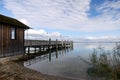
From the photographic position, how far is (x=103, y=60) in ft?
41.4

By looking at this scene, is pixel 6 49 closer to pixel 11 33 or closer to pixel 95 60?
pixel 11 33

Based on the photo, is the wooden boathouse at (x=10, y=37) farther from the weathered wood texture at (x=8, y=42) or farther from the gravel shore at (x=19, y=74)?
the gravel shore at (x=19, y=74)

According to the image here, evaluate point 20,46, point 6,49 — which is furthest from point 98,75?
point 20,46

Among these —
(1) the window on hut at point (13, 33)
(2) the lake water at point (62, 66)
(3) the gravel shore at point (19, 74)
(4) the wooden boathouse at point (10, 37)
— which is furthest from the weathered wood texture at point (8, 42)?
(3) the gravel shore at point (19, 74)

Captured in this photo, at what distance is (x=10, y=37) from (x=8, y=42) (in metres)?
0.69

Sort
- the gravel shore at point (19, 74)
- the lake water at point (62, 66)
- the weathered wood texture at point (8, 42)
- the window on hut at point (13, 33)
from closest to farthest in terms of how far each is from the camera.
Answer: the gravel shore at point (19, 74), the lake water at point (62, 66), the weathered wood texture at point (8, 42), the window on hut at point (13, 33)

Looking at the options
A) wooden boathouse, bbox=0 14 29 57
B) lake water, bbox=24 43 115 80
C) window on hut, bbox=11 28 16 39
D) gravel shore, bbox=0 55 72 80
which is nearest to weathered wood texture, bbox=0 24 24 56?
wooden boathouse, bbox=0 14 29 57

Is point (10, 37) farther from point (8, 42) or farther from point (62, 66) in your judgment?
point (62, 66)

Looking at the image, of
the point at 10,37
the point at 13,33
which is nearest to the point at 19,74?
the point at 10,37

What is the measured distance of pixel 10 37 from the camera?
1809 centimetres

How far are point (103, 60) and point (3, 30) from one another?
1111cm

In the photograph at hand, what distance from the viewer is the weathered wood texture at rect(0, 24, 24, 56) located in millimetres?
16703

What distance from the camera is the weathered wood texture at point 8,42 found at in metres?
16.7

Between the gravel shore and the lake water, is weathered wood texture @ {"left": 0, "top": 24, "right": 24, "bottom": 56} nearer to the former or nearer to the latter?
the lake water
